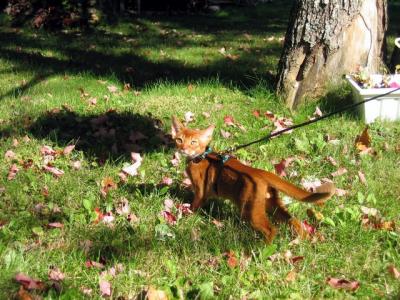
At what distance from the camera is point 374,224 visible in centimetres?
360

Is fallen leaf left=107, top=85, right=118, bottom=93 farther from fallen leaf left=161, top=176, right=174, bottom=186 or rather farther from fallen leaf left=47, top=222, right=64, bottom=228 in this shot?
fallen leaf left=47, top=222, right=64, bottom=228

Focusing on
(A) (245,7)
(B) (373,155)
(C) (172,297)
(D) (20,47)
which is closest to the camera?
(C) (172,297)

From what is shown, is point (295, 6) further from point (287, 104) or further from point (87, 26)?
point (87, 26)

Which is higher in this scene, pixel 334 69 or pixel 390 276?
pixel 334 69

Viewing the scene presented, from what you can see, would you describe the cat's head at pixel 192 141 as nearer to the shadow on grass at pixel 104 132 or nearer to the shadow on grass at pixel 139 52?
the shadow on grass at pixel 104 132

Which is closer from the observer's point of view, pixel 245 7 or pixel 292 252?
pixel 292 252

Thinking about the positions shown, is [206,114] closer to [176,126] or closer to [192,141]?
[176,126]

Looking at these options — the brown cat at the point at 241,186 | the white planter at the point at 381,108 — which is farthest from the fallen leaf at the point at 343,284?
the white planter at the point at 381,108

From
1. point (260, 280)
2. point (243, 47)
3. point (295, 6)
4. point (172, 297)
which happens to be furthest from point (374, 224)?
point (243, 47)

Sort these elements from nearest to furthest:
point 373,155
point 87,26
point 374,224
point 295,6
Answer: point 374,224 → point 373,155 → point 295,6 → point 87,26

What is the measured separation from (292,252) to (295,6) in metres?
3.46

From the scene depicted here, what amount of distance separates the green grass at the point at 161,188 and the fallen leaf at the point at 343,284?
0.04m

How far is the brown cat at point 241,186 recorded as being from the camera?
322 cm

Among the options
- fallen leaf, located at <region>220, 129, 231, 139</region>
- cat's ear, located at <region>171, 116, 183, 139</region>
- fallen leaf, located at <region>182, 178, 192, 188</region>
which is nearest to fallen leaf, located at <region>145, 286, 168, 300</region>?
cat's ear, located at <region>171, 116, 183, 139</region>
